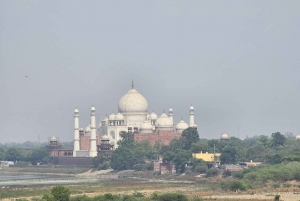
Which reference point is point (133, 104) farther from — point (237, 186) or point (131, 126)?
point (237, 186)

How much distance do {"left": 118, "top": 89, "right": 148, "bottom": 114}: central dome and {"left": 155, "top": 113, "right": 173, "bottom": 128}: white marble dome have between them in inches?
92.1

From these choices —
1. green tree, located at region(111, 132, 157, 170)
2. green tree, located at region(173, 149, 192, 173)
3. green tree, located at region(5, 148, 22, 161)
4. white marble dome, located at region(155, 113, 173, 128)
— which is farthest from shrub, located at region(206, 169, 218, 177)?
green tree, located at region(5, 148, 22, 161)

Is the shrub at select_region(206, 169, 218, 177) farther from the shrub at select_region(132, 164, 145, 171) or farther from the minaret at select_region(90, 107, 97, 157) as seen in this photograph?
the minaret at select_region(90, 107, 97, 157)

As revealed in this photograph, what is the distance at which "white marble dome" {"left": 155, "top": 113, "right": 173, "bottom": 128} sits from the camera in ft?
433

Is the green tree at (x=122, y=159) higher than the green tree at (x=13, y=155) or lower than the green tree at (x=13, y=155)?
lower

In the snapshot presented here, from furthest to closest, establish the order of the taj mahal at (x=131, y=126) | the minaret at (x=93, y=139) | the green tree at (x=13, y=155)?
the green tree at (x=13, y=155) < the taj mahal at (x=131, y=126) < the minaret at (x=93, y=139)

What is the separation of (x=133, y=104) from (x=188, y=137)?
12559 millimetres

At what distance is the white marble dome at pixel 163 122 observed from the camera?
13188 cm

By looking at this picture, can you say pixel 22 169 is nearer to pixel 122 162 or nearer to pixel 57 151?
pixel 57 151

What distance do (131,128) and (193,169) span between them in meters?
28.7

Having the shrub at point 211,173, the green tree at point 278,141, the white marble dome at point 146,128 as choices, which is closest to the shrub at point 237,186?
the shrub at point 211,173

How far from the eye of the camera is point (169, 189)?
83750mm

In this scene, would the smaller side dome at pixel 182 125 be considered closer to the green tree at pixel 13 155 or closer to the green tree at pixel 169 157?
the green tree at pixel 169 157

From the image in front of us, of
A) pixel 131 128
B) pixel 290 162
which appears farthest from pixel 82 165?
pixel 290 162
